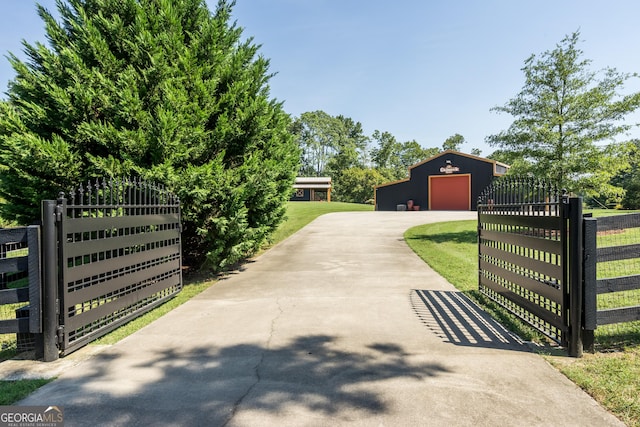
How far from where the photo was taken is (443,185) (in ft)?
101

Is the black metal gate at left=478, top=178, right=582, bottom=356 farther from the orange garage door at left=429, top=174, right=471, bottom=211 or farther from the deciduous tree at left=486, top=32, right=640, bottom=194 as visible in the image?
the orange garage door at left=429, top=174, right=471, bottom=211

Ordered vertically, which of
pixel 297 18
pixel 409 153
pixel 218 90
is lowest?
pixel 218 90

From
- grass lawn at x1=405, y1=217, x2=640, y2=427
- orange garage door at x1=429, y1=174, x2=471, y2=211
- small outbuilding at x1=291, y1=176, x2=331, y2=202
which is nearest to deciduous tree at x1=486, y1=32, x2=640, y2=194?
grass lawn at x1=405, y1=217, x2=640, y2=427

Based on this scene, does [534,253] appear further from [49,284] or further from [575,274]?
[49,284]

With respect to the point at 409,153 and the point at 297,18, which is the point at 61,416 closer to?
the point at 297,18

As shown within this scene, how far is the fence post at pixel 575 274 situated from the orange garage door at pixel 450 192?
27831mm

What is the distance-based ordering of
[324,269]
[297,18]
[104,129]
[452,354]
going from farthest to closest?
[297,18], [324,269], [104,129], [452,354]

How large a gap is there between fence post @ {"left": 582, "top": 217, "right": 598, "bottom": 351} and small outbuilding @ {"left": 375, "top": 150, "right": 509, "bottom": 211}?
26.9 metres

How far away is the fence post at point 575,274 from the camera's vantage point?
3.36 metres

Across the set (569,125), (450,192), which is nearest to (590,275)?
(569,125)

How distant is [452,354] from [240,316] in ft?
9.05

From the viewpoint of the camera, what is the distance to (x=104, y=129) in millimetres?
5914

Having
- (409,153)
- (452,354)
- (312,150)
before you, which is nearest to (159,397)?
(452,354)

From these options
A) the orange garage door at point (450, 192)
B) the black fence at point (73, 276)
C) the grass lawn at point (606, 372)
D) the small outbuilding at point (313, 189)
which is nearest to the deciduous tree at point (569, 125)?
the grass lawn at point (606, 372)
